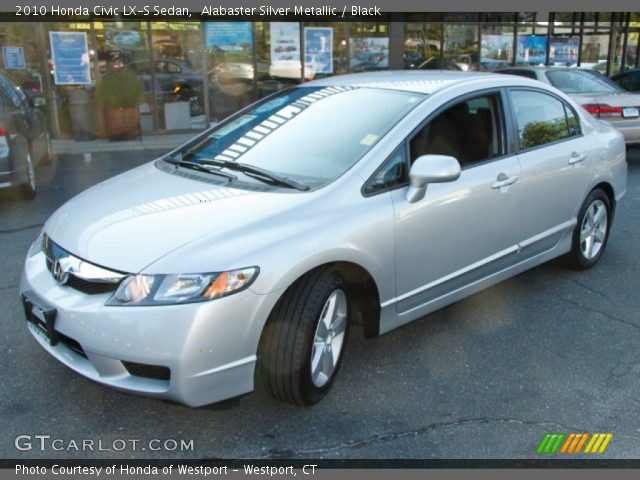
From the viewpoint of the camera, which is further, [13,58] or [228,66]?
[228,66]

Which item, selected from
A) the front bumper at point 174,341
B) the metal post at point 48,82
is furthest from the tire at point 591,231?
the metal post at point 48,82

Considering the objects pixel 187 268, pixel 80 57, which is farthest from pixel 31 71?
pixel 187 268

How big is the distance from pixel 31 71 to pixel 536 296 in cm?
1089

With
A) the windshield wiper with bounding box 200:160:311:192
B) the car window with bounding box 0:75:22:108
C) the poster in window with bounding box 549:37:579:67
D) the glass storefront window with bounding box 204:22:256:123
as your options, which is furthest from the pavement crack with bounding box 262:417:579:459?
the poster in window with bounding box 549:37:579:67

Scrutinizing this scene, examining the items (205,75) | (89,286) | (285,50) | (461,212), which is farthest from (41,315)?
(285,50)

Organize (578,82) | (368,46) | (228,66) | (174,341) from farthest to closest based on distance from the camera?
(368,46) < (228,66) < (578,82) < (174,341)

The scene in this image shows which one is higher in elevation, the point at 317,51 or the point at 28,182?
the point at 317,51

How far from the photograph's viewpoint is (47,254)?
10.5ft

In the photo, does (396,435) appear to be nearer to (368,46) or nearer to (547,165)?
(547,165)

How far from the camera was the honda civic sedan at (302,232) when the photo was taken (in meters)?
2.70

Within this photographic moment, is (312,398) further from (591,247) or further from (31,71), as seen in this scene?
(31,71)

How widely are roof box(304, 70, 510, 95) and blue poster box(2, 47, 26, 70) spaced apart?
9600 mm

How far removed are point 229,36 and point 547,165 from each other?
10.6 m

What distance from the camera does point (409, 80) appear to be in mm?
4117
